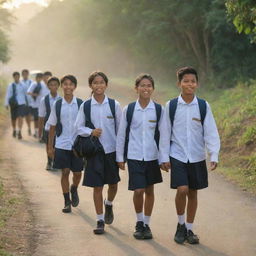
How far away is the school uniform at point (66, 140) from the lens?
794cm

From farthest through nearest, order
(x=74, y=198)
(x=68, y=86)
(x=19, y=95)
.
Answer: (x=19, y=95) < (x=74, y=198) < (x=68, y=86)

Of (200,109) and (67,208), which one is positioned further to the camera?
(67,208)

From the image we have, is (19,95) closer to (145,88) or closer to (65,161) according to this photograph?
(65,161)

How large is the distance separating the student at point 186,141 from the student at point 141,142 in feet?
0.73

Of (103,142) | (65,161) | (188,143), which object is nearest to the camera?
(188,143)

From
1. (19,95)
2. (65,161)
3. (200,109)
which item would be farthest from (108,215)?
(19,95)

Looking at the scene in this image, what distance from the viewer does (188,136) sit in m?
6.16

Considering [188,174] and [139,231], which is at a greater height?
[188,174]

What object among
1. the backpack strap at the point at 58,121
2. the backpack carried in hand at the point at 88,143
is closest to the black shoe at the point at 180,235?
the backpack carried in hand at the point at 88,143

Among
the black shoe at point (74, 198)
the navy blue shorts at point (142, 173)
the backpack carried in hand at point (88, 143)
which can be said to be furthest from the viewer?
the black shoe at point (74, 198)

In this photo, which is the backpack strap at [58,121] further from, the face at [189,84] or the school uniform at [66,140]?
the face at [189,84]

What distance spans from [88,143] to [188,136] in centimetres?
121

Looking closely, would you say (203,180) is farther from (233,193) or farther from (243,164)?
(243,164)

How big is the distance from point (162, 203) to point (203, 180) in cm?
216
